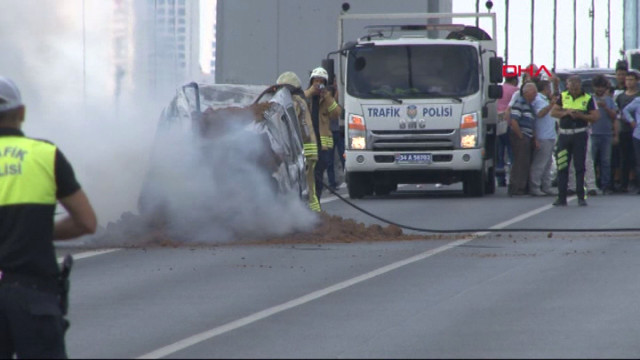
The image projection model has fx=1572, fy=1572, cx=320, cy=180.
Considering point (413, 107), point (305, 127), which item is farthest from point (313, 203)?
point (413, 107)

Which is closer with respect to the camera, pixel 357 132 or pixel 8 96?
pixel 8 96

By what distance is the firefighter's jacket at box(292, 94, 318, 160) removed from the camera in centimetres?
1823

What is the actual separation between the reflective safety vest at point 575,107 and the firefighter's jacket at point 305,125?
181 inches

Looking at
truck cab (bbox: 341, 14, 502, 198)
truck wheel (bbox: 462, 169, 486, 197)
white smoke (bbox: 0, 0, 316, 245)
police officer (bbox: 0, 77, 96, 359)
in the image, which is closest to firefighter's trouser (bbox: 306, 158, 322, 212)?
white smoke (bbox: 0, 0, 316, 245)

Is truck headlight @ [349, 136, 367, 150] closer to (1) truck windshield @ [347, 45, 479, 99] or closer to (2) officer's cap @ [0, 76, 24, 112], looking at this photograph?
(1) truck windshield @ [347, 45, 479, 99]

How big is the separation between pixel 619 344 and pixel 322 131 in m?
12.9

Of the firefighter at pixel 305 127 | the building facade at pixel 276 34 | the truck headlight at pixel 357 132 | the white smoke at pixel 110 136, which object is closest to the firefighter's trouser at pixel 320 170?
the truck headlight at pixel 357 132

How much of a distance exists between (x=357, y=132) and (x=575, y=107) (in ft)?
13.1

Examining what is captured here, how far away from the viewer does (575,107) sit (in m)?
21.8

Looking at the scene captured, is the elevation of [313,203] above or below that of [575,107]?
below

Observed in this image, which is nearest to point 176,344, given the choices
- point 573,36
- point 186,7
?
point 186,7

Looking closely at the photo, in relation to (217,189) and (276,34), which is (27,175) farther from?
(276,34)

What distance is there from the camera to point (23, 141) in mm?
6254

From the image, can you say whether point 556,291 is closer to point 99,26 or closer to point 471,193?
point 99,26
